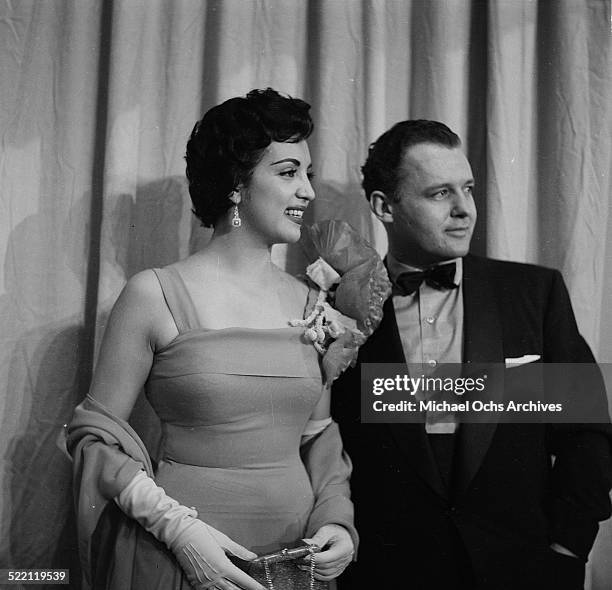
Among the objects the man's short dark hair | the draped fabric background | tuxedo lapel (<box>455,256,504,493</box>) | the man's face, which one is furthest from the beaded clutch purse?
the man's short dark hair

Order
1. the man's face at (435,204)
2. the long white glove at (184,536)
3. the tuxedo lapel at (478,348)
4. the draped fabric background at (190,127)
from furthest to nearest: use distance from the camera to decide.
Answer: the draped fabric background at (190,127) < the man's face at (435,204) < the tuxedo lapel at (478,348) < the long white glove at (184,536)

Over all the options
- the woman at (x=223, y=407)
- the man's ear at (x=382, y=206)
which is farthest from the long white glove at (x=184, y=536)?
the man's ear at (x=382, y=206)

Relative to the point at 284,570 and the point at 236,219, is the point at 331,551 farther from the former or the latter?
the point at 236,219

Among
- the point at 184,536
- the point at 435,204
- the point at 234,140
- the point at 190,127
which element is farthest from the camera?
the point at 190,127

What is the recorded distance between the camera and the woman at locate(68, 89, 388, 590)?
120 cm

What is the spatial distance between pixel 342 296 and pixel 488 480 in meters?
0.41

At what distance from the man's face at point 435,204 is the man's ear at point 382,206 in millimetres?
30

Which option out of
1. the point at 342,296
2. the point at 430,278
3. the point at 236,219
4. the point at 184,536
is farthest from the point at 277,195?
the point at 184,536

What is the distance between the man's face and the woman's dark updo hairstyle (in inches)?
8.9

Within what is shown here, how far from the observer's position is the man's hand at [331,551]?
1.22 metres

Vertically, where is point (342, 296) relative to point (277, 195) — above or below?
below

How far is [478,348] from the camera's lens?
4.45 feet

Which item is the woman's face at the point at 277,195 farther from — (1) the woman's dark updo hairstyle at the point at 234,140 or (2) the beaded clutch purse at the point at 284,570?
(2) the beaded clutch purse at the point at 284,570

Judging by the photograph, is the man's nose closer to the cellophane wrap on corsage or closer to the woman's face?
the cellophane wrap on corsage
